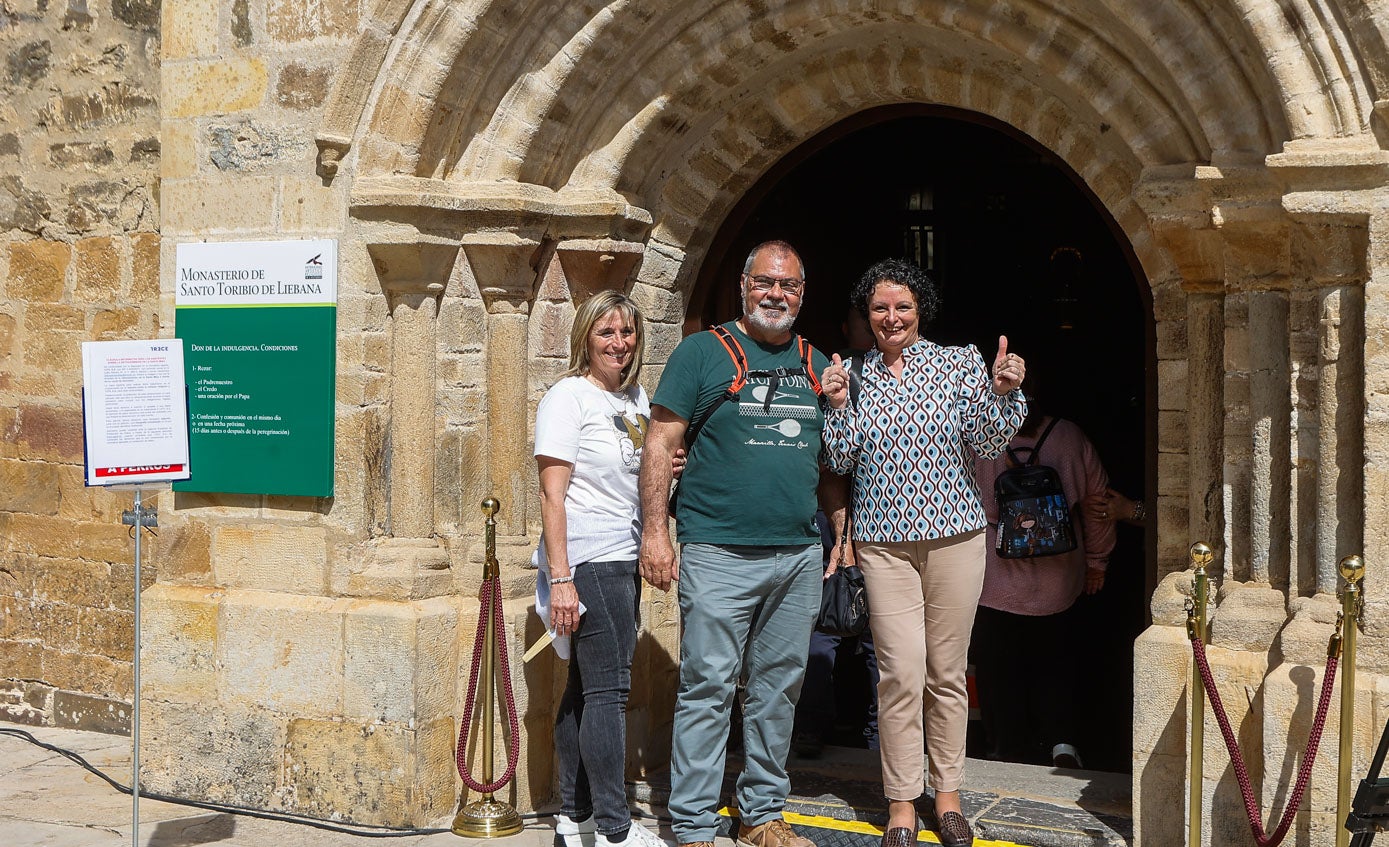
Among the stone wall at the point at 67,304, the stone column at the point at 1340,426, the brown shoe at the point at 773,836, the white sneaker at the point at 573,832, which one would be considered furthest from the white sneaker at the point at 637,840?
the stone wall at the point at 67,304

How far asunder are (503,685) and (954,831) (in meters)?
1.52

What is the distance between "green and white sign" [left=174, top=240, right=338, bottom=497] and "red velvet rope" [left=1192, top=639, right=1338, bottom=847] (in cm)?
283

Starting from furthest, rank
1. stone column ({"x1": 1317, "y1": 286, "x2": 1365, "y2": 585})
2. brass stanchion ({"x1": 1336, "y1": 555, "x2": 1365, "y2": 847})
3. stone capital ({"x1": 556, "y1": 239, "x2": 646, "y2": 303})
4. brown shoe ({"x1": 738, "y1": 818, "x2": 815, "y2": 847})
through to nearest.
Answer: stone capital ({"x1": 556, "y1": 239, "x2": 646, "y2": 303}) → brown shoe ({"x1": 738, "y1": 818, "x2": 815, "y2": 847}) → stone column ({"x1": 1317, "y1": 286, "x2": 1365, "y2": 585}) → brass stanchion ({"x1": 1336, "y1": 555, "x2": 1365, "y2": 847})

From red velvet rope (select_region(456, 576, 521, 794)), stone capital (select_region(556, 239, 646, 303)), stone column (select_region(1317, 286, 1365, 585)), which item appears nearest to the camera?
stone column (select_region(1317, 286, 1365, 585))

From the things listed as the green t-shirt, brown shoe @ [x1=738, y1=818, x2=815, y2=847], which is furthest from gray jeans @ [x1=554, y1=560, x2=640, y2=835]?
brown shoe @ [x1=738, y1=818, x2=815, y2=847]

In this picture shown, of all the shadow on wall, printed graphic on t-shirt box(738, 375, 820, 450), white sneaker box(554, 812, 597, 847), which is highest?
printed graphic on t-shirt box(738, 375, 820, 450)

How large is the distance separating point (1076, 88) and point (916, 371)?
99 centimetres

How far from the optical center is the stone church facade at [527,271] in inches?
155

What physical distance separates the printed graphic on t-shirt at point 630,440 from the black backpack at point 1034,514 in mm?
1350

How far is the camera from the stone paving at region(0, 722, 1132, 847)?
4336 millimetres

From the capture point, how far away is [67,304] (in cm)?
594

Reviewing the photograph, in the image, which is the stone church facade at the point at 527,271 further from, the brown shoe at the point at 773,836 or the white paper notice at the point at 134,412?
the brown shoe at the point at 773,836

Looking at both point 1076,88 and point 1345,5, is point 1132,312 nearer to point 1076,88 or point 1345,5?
point 1076,88

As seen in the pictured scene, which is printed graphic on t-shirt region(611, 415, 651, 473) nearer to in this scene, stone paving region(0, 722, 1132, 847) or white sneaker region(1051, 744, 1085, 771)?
stone paving region(0, 722, 1132, 847)
